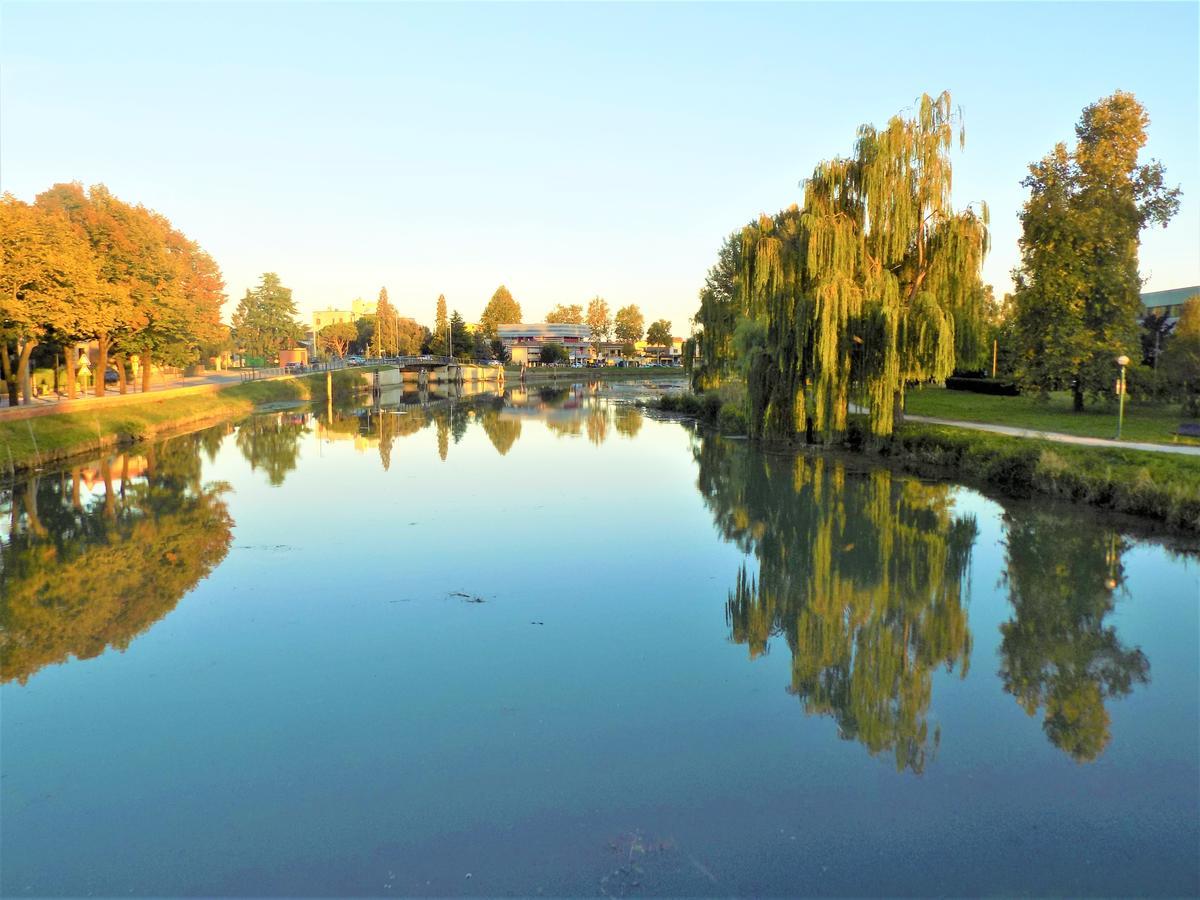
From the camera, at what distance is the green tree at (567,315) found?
165375 mm

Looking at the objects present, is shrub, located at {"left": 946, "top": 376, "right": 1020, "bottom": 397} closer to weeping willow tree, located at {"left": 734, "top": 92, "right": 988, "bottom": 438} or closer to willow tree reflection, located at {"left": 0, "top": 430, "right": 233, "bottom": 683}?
weeping willow tree, located at {"left": 734, "top": 92, "right": 988, "bottom": 438}

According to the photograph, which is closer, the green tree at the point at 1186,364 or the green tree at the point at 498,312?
the green tree at the point at 1186,364

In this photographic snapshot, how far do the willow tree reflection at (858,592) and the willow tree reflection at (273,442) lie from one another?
12.7m

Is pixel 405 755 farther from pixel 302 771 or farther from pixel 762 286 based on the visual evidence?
pixel 762 286

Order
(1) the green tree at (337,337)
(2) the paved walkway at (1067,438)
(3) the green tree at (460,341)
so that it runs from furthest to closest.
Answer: (1) the green tree at (337,337) → (3) the green tree at (460,341) → (2) the paved walkway at (1067,438)

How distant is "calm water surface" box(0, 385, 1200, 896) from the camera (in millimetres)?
5336

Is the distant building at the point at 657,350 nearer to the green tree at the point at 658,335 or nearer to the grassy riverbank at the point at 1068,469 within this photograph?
the green tree at the point at 658,335

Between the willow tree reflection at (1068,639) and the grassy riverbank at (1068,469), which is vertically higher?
the grassy riverbank at (1068,469)

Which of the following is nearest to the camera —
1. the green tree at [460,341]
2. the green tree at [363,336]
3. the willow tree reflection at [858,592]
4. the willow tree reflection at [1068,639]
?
the willow tree reflection at [1068,639]

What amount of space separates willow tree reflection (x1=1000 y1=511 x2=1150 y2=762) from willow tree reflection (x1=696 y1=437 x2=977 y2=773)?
679 millimetres

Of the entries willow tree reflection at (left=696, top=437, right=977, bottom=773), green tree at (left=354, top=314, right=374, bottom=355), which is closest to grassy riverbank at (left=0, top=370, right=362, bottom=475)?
willow tree reflection at (left=696, top=437, right=977, bottom=773)

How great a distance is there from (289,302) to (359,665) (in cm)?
8465

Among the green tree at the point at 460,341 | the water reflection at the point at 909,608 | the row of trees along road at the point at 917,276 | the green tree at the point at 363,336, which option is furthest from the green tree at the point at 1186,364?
the green tree at the point at 363,336

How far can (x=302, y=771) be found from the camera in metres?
6.45
